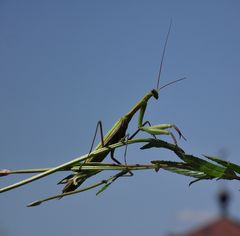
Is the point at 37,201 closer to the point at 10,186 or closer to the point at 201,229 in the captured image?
the point at 10,186

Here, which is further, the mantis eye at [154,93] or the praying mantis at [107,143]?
the mantis eye at [154,93]

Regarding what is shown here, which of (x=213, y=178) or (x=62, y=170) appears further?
(x=62, y=170)

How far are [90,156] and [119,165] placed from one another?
1.63 ft

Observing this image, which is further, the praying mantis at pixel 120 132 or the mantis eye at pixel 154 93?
the mantis eye at pixel 154 93

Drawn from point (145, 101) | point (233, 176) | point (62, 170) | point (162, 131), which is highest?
point (145, 101)

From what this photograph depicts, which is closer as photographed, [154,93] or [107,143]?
[107,143]

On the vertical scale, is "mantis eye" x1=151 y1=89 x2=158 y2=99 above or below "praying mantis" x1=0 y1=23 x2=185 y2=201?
above

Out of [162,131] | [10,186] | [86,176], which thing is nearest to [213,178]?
[86,176]

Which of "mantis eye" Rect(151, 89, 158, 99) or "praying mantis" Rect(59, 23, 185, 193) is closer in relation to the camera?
"praying mantis" Rect(59, 23, 185, 193)

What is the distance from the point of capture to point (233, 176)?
3227 mm

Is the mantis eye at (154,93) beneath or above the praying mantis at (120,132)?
above

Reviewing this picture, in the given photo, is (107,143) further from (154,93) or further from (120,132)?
(154,93)

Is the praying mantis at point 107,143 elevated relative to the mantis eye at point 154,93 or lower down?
lower down

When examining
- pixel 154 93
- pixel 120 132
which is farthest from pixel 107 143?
pixel 154 93
